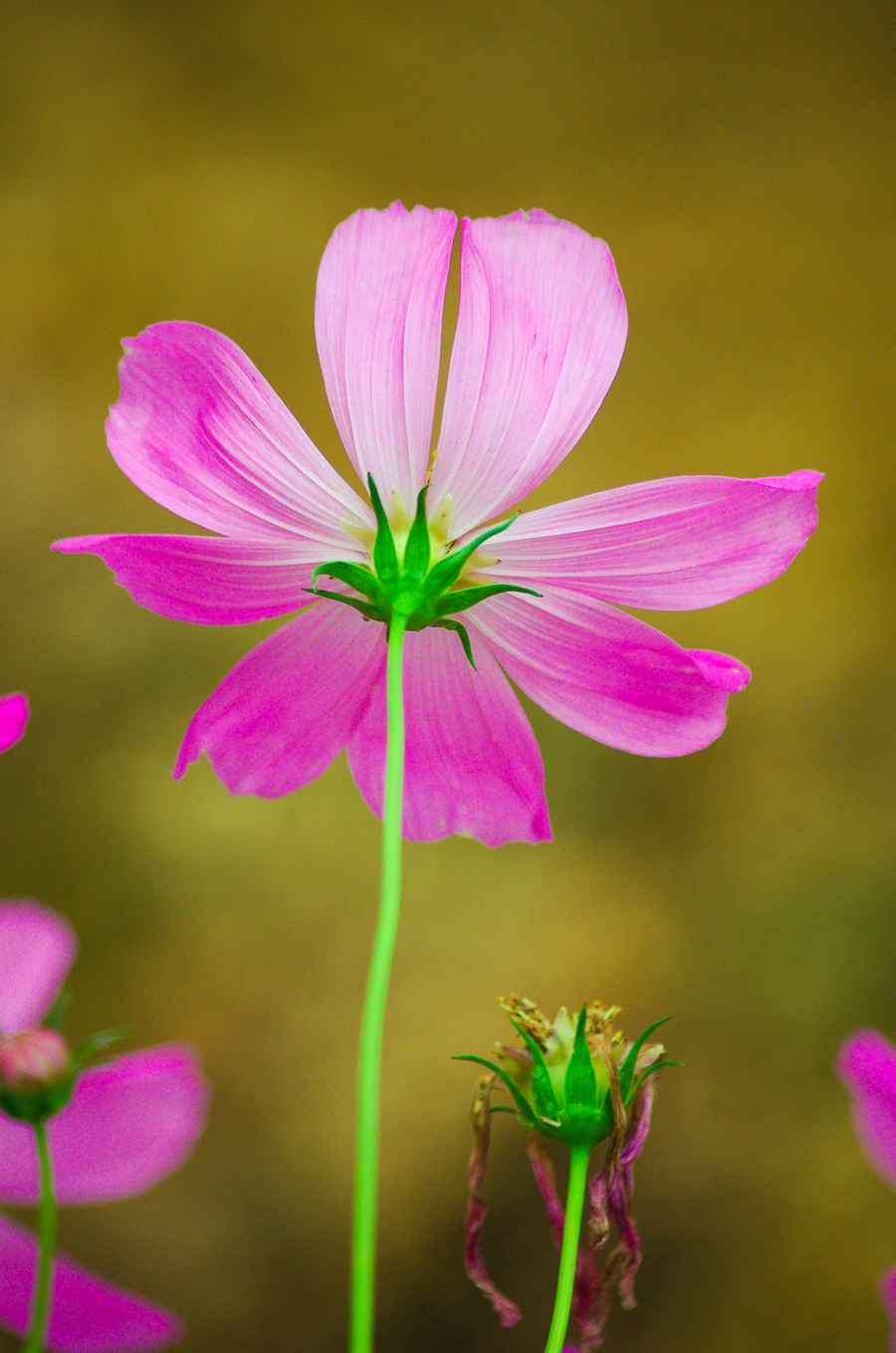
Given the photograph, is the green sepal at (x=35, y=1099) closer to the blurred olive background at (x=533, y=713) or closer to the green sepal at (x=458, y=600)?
the green sepal at (x=458, y=600)

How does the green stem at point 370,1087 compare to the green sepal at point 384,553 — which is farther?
the green sepal at point 384,553

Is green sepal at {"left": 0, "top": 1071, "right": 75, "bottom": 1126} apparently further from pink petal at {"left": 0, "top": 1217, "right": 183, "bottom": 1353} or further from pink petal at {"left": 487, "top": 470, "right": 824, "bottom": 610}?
pink petal at {"left": 487, "top": 470, "right": 824, "bottom": 610}

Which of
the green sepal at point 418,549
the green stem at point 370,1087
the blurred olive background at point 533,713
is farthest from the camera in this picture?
the blurred olive background at point 533,713

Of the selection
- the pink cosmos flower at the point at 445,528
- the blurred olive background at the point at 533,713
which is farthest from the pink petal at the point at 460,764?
the blurred olive background at the point at 533,713

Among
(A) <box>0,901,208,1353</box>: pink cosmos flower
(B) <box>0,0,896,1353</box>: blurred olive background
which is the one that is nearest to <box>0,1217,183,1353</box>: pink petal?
(A) <box>0,901,208,1353</box>: pink cosmos flower

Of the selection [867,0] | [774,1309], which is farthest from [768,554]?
[867,0]

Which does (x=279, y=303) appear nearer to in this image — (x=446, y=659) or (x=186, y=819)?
(x=186, y=819)
